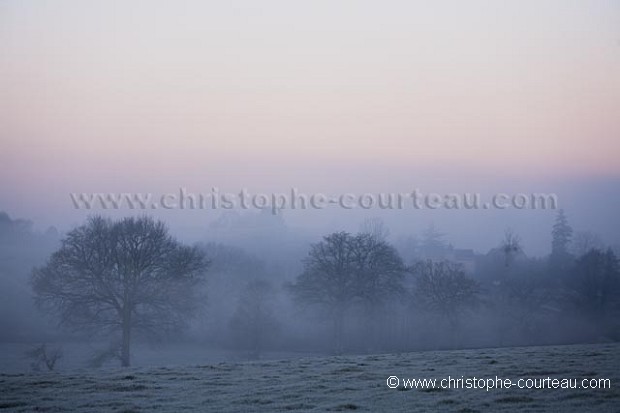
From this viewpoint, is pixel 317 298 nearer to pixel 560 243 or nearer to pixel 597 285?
pixel 597 285

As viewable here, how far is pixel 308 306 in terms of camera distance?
62.5 metres

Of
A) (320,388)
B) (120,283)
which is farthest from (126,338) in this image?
(320,388)

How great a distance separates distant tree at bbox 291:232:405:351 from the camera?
193 ft

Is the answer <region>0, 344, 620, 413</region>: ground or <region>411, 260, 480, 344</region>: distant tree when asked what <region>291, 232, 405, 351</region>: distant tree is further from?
<region>0, 344, 620, 413</region>: ground

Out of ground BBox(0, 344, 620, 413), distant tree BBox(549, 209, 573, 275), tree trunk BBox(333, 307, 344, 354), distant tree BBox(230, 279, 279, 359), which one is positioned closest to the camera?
ground BBox(0, 344, 620, 413)

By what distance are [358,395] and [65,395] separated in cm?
920

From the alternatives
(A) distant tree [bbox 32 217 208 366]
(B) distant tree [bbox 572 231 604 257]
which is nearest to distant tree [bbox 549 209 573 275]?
(B) distant tree [bbox 572 231 604 257]

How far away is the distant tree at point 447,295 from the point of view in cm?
6209

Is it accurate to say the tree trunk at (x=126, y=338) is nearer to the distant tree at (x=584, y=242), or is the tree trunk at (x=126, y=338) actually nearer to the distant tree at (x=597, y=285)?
the distant tree at (x=597, y=285)

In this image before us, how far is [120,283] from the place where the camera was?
43.5 m

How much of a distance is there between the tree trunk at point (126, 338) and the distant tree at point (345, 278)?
20316mm

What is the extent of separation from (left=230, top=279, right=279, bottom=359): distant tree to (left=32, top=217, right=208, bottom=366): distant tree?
13.8 meters

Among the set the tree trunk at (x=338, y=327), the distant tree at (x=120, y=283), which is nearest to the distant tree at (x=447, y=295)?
the tree trunk at (x=338, y=327)

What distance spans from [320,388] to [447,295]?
147 ft
